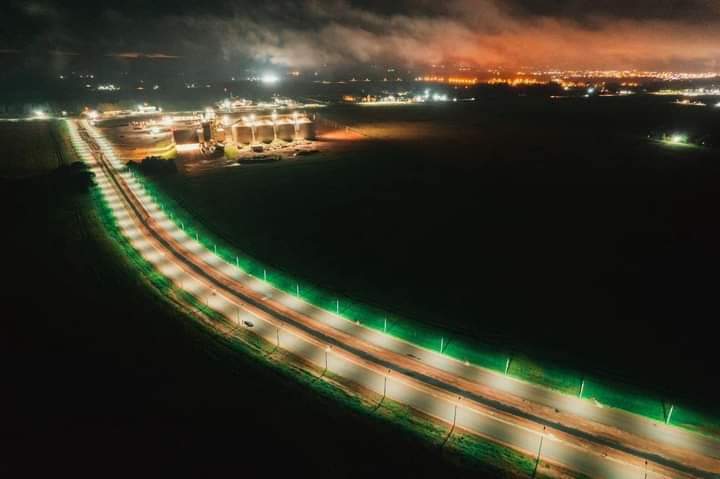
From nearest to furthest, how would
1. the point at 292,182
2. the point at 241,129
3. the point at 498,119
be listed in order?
the point at 292,182, the point at 241,129, the point at 498,119

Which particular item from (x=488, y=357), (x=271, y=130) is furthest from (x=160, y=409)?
(x=271, y=130)

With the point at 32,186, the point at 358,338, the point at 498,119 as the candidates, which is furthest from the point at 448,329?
the point at 498,119

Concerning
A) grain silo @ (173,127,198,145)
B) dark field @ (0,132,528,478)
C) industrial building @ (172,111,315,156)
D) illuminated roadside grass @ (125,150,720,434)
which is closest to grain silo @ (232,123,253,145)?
industrial building @ (172,111,315,156)

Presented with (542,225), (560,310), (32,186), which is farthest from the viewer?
(32,186)

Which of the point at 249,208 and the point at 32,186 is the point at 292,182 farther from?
the point at 32,186

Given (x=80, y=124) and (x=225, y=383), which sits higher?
(x=80, y=124)

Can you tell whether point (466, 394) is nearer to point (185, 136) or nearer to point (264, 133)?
point (264, 133)

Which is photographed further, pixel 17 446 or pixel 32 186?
pixel 32 186

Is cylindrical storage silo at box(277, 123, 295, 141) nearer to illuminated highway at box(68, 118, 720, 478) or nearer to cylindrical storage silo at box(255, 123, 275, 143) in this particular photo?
cylindrical storage silo at box(255, 123, 275, 143)

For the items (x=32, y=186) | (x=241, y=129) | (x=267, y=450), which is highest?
(x=241, y=129)

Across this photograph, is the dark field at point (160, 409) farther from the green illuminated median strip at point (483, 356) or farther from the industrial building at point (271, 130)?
the industrial building at point (271, 130)
